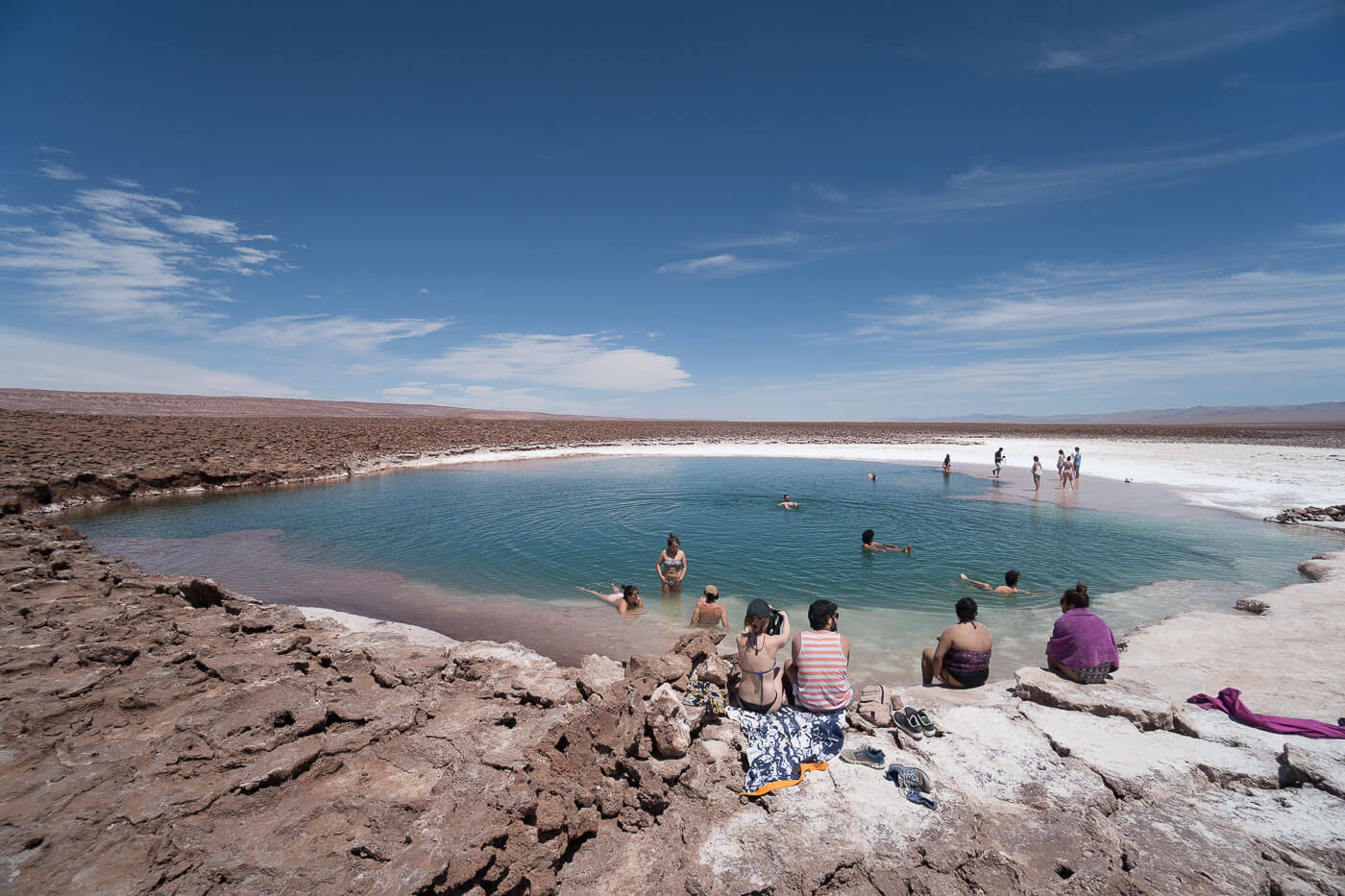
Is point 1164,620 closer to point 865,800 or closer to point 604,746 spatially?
point 865,800

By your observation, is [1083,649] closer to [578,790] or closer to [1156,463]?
[578,790]

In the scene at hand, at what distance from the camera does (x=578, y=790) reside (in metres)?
3.70

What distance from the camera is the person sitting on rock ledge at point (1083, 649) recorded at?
18.2 feet

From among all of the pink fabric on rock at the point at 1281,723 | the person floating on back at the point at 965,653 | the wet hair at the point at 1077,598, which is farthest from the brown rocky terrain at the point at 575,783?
the wet hair at the point at 1077,598

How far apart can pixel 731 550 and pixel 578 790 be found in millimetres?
9951

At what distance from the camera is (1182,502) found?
742 inches

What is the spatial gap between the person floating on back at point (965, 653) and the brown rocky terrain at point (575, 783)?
0.42 metres

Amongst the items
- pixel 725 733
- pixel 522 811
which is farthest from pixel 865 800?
pixel 522 811

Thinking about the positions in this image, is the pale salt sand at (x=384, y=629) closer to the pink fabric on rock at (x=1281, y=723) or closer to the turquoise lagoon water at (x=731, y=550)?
the turquoise lagoon water at (x=731, y=550)

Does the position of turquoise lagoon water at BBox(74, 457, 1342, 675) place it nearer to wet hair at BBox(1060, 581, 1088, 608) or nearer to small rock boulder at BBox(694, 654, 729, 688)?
wet hair at BBox(1060, 581, 1088, 608)

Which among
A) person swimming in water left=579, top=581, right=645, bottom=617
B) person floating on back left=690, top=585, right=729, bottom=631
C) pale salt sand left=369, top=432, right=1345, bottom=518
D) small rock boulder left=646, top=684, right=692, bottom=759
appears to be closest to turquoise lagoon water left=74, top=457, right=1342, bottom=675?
person swimming in water left=579, top=581, right=645, bottom=617

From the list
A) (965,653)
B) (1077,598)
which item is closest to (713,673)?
(965,653)

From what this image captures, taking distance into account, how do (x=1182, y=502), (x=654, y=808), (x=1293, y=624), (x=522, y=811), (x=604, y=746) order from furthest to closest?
(x=1182, y=502), (x=1293, y=624), (x=604, y=746), (x=654, y=808), (x=522, y=811)

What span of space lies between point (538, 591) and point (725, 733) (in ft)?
22.0
